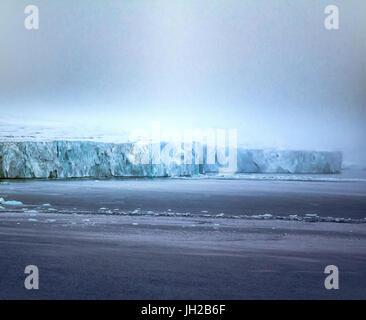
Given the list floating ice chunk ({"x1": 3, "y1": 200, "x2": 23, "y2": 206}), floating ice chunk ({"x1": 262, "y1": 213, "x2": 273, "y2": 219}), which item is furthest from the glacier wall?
floating ice chunk ({"x1": 262, "y1": 213, "x2": 273, "y2": 219})

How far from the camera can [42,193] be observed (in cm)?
317

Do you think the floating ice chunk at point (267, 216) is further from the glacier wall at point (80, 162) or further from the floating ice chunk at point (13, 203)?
the glacier wall at point (80, 162)

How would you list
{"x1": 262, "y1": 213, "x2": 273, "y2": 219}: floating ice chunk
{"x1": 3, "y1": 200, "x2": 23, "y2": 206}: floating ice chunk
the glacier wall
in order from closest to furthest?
{"x1": 262, "y1": 213, "x2": 273, "y2": 219}: floating ice chunk, {"x1": 3, "y1": 200, "x2": 23, "y2": 206}: floating ice chunk, the glacier wall

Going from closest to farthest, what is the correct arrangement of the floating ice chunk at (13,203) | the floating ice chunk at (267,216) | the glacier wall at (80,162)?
the floating ice chunk at (267,216), the floating ice chunk at (13,203), the glacier wall at (80,162)

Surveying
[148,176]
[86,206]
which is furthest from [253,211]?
[148,176]

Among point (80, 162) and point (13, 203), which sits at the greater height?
point (80, 162)

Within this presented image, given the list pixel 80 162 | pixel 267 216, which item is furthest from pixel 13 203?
pixel 80 162

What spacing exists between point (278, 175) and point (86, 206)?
319 centimetres

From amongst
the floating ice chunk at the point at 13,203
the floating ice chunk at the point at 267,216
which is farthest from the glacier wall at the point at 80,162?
the floating ice chunk at the point at 267,216

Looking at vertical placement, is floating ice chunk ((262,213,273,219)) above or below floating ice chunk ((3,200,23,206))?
below

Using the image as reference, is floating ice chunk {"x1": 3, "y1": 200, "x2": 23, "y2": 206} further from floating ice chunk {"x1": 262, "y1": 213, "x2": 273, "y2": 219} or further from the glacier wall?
the glacier wall

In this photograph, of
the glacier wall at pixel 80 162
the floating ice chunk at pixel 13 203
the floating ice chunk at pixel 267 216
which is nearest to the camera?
the floating ice chunk at pixel 267 216

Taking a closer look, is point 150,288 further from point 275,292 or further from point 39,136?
point 39,136

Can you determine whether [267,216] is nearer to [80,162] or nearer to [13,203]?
[13,203]
